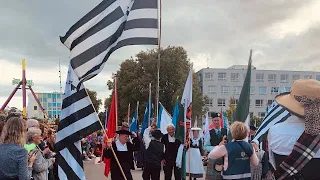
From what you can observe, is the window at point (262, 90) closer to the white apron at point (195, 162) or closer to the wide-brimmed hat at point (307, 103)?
the white apron at point (195, 162)

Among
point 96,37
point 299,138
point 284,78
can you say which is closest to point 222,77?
Result: point 284,78

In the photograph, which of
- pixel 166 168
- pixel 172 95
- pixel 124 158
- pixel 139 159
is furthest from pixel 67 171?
pixel 172 95

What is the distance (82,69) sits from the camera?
5926 mm

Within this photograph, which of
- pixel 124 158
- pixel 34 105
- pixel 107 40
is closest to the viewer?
pixel 107 40

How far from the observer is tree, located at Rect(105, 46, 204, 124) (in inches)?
1766

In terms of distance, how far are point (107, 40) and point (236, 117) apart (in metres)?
2.39

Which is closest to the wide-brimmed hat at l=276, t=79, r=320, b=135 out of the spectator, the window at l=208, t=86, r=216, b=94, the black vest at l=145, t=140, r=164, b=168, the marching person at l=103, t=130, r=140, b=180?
the spectator

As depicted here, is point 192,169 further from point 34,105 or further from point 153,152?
point 34,105

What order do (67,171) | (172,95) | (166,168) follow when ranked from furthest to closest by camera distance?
(172,95) < (166,168) < (67,171)

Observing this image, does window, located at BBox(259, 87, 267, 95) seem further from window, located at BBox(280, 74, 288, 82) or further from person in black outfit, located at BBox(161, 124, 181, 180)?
person in black outfit, located at BBox(161, 124, 181, 180)

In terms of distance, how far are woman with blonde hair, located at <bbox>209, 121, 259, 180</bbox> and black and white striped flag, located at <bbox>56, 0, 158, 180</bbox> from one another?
6.85ft

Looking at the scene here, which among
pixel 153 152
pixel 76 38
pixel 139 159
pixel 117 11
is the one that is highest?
pixel 117 11

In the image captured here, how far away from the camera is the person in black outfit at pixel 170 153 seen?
10.7m

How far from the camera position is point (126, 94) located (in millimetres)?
45625
